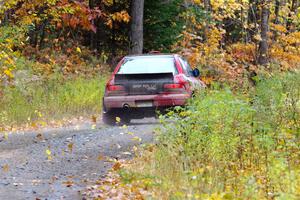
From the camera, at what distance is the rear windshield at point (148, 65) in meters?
15.2

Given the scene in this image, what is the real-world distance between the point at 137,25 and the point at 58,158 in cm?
1477

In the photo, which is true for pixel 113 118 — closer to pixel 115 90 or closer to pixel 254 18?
pixel 115 90

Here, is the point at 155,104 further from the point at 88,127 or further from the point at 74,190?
the point at 74,190

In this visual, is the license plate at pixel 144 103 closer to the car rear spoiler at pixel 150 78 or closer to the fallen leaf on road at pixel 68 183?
the car rear spoiler at pixel 150 78

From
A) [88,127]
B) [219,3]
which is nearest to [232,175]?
[88,127]

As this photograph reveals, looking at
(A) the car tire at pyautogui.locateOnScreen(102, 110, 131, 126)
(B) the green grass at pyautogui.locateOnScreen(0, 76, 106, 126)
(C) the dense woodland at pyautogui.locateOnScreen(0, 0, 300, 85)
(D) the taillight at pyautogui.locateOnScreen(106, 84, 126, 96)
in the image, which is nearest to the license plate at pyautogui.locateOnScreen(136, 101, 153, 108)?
(D) the taillight at pyautogui.locateOnScreen(106, 84, 126, 96)

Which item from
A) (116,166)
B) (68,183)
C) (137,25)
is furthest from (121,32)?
(68,183)

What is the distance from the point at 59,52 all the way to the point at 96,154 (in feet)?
50.0

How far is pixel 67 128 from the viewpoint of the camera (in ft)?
52.9

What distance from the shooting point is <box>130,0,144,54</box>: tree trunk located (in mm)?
25562

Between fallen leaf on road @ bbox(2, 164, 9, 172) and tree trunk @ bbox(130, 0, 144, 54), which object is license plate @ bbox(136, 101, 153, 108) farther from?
tree trunk @ bbox(130, 0, 144, 54)

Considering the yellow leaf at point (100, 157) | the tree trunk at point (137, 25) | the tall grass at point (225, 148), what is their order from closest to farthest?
the tall grass at point (225, 148) → the yellow leaf at point (100, 157) → the tree trunk at point (137, 25)

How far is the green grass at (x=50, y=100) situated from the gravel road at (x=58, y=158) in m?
1.97

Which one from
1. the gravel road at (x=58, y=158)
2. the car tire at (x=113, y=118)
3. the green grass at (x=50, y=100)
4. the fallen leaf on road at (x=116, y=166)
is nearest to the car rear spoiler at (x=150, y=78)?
the car tire at (x=113, y=118)
